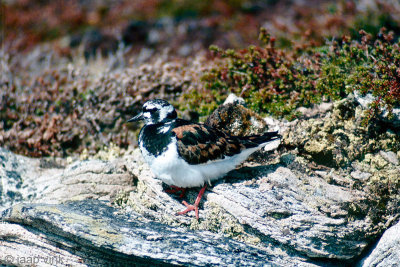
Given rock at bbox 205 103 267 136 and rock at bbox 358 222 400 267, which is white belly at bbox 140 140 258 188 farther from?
rock at bbox 358 222 400 267

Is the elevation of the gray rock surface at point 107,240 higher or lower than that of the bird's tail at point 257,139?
lower

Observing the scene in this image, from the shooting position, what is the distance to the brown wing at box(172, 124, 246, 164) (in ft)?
18.2

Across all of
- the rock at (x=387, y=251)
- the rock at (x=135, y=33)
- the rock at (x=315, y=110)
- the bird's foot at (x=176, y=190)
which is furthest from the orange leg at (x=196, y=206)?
the rock at (x=135, y=33)

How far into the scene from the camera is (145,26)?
47.0ft

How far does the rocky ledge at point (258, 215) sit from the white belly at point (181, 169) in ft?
0.99

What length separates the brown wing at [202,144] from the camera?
5547 millimetres

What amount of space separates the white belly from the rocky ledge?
303mm

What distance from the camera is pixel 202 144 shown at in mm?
5648

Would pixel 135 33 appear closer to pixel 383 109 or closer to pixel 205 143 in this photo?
pixel 205 143

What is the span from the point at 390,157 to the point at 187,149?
3209 mm

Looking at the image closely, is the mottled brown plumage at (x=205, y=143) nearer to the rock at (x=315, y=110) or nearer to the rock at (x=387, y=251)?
the rock at (x=315, y=110)

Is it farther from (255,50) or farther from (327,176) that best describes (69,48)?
(327,176)

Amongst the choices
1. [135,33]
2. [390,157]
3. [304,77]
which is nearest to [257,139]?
[304,77]

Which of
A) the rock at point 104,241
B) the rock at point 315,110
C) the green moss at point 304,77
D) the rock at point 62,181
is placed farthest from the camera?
the rock at point 315,110
